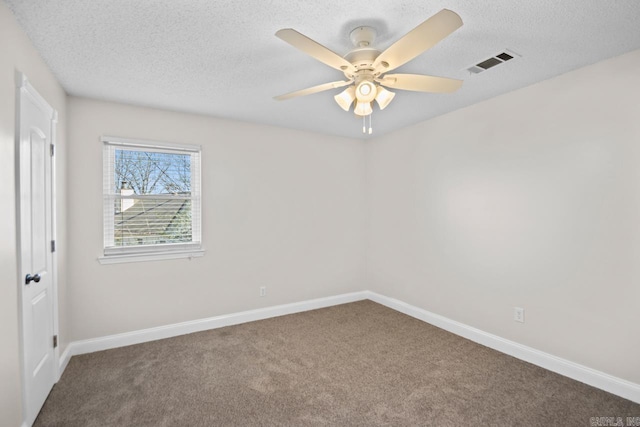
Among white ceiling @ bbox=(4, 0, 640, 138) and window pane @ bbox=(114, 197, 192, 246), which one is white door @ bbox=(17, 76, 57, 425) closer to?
white ceiling @ bbox=(4, 0, 640, 138)

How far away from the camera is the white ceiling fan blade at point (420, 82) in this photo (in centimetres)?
187

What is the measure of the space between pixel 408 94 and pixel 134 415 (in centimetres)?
337

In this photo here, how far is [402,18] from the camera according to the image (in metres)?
1.84

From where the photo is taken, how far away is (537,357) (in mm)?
2801

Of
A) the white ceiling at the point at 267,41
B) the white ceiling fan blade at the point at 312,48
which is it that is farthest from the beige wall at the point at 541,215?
the white ceiling fan blade at the point at 312,48

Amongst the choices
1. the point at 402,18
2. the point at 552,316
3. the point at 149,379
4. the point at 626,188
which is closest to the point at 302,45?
the point at 402,18

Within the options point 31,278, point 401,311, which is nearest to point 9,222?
point 31,278

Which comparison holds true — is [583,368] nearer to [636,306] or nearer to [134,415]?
[636,306]

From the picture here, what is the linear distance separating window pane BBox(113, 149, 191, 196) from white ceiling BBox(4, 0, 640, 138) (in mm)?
586

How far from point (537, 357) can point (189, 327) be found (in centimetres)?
345

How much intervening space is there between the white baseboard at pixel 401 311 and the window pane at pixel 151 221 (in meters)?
0.94

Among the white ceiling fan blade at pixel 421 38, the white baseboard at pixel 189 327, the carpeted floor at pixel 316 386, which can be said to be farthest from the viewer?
the white baseboard at pixel 189 327

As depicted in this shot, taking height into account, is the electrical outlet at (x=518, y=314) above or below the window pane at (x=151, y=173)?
below

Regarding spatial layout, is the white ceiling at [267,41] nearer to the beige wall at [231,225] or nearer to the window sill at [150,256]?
the beige wall at [231,225]
